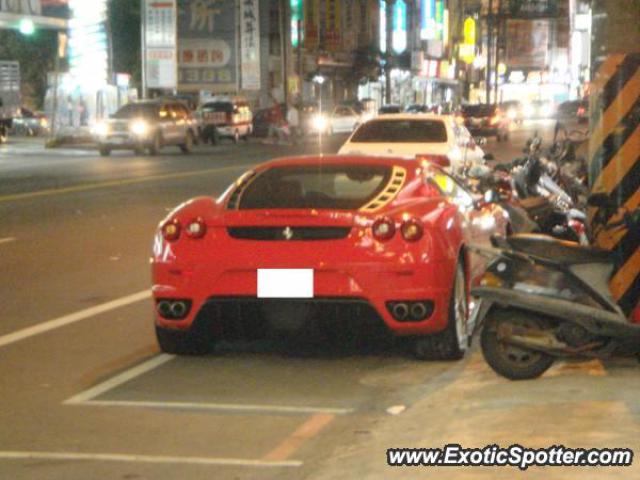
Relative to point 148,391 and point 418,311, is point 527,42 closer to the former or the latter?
point 418,311

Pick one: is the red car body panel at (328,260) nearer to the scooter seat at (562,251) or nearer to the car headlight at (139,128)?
the scooter seat at (562,251)

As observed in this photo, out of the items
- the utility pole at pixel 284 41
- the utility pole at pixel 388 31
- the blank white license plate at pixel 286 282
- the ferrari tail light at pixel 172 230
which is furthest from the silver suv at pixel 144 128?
the utility pole at pixel 388 31

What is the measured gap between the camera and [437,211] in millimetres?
9273

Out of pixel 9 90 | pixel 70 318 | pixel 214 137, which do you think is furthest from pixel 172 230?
pixel 9 90

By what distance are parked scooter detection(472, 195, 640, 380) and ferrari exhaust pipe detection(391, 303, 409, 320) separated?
0.58 metres

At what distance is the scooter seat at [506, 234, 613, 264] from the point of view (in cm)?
831

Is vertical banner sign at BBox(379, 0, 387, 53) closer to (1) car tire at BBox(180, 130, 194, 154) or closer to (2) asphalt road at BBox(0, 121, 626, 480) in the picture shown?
(1) car tire at BBox(180, 130, 194, 154)

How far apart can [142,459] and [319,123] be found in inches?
2239

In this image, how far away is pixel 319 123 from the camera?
63.4m

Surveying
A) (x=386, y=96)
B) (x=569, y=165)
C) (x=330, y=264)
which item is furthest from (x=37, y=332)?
(x=386, y=96)

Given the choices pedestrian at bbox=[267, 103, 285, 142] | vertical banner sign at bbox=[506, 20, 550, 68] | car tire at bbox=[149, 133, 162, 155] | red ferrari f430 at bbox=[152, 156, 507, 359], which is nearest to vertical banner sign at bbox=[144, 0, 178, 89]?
pedestrian at bbox=[267, 103, 285, 142]

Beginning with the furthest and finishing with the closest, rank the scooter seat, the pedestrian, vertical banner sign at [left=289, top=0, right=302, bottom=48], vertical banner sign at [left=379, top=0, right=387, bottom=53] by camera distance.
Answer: vertical banner sign at [left=379, top=0, right=387, bottom=53], vertical banner sign at [left=289, top=0, right=302, bottom=48], the pedestrian, the scooter seat

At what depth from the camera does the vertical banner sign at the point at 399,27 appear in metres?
101

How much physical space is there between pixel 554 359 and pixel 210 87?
190ft
